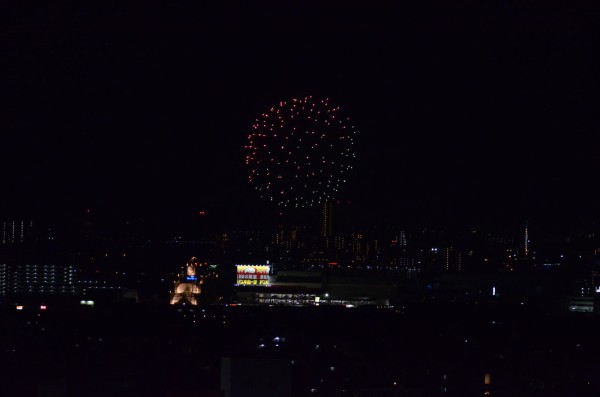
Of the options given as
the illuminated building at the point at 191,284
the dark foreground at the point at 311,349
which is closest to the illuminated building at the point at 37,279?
the illuminated building at the point at 191,284

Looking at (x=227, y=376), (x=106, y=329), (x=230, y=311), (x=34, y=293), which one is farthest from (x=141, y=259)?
(x=227, y=376)

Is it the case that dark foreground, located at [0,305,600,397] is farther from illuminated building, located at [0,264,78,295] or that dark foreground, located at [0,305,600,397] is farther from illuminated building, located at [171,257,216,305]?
illuminated building, located at [0,264,78,295]

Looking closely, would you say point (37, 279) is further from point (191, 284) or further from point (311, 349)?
point (311, 349)

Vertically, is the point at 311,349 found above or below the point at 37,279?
below

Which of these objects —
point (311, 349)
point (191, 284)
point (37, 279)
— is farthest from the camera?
point (37, 279)

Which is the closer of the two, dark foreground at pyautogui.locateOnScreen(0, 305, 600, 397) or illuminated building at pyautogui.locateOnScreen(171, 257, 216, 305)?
dark foreground at pyautogui.locateOnScreen(0, 305, 600, 397)

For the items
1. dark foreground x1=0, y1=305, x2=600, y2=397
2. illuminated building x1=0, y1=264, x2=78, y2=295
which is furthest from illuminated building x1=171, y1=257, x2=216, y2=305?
illuminated building x1=0, y1=264, x2=78, y2=295

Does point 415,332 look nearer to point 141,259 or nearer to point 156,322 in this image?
point 156,322

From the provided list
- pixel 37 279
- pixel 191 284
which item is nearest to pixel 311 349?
Answer: pixel 191 284
